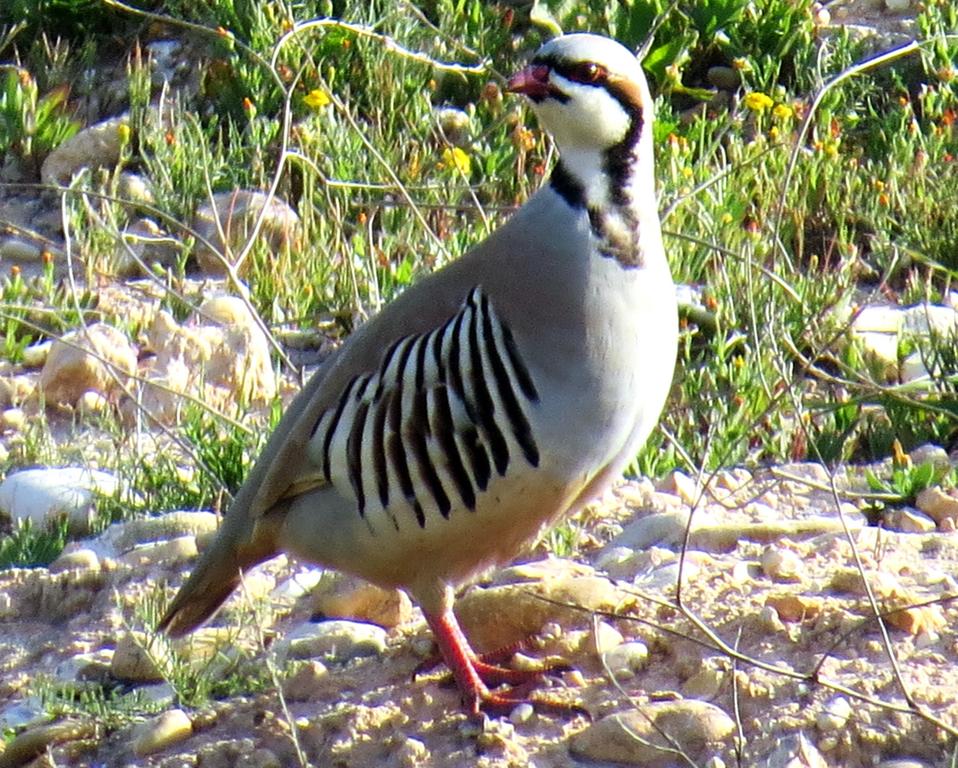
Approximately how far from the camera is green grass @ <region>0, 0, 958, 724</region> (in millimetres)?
5113

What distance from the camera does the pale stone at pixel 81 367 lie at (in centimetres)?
577

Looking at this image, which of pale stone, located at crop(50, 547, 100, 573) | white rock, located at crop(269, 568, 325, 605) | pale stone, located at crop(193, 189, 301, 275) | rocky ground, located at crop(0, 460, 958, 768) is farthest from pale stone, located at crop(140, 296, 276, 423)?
white rock, located at crop(269, 568, 325, 605)

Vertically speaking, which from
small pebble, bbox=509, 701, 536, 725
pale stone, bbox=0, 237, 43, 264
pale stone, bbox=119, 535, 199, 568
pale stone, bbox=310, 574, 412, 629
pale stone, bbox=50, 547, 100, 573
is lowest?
pale stone, bbox=0, 237, 43, 264

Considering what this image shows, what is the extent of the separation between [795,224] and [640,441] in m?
2.64

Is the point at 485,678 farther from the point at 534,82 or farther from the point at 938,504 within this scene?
the point at 938,504

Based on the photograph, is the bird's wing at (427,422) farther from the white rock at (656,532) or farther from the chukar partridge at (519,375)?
the white rock at (656,532)

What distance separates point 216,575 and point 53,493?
1338 mm

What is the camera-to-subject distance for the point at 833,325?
5309 mm

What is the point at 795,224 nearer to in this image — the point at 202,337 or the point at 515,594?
the point at 202,337

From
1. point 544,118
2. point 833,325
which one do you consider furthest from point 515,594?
point 833,325

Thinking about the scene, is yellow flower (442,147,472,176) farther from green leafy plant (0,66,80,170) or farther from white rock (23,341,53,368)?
green leafy plant (0,66,80,170)

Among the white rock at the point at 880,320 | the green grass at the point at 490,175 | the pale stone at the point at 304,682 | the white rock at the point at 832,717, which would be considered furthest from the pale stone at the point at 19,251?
the white rock at the point at 832,717

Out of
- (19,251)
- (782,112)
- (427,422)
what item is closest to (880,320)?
(782,112)

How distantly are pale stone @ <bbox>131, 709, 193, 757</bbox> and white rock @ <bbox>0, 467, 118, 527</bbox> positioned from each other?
1420mm
